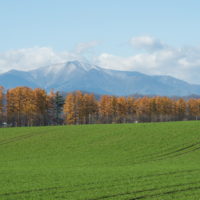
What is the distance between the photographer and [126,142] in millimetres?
60562

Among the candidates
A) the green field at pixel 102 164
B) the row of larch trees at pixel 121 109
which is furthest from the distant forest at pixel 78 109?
the green field at pixel 102 164

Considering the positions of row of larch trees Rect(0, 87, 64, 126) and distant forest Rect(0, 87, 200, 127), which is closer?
row of larch trees Rect(0, 87, 64, 126)

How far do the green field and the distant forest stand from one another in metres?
42.7

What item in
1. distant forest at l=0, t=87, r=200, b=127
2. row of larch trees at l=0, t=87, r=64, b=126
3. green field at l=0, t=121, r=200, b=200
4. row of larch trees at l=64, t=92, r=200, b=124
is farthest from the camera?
row of larch trees at l=64, t=92, r=200, b=124

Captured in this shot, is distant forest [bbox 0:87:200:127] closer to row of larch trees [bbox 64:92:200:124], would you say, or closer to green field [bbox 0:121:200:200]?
row of larch trees [bbox 64:92:200:124]

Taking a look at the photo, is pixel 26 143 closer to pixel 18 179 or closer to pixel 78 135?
pixel 78 135

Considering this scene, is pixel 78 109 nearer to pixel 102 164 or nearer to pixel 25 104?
pixel 25 104

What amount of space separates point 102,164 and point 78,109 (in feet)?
300

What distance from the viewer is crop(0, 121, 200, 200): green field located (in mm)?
21969

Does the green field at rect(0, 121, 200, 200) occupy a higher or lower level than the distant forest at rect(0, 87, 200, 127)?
lower

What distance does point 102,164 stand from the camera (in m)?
43.4

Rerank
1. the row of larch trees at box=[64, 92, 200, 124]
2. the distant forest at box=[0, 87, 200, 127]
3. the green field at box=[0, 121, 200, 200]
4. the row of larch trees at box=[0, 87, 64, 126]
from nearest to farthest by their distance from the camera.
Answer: the green field at box=[0, 121, 200, 200]
the row of larch trees at box=[0, 87, 64, 126]
the distant forest at box=[0, 87, 200, 127]
the row of larch trees at box=[64, 92, 200, 124]

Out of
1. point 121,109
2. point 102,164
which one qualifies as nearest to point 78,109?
point 121,109

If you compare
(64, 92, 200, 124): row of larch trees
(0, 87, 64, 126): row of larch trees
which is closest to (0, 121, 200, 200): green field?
(0, 87, 64, 126): row of larch trees
